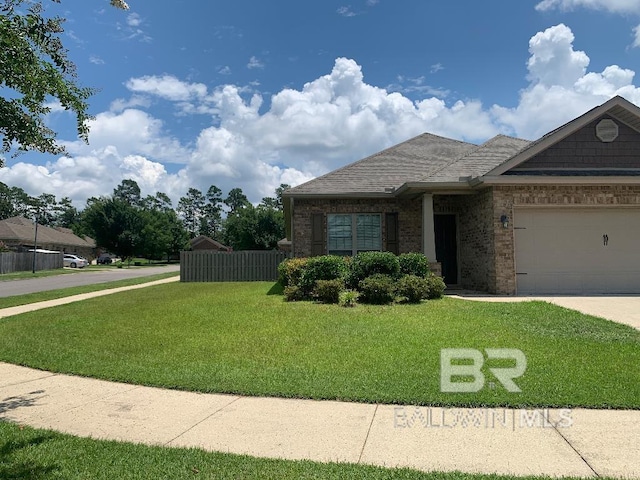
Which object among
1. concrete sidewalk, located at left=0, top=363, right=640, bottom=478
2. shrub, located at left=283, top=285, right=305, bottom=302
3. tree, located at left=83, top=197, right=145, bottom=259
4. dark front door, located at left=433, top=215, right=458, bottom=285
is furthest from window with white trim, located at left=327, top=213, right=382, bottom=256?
tree, located at left=83, top=197, right=145, bottom=259

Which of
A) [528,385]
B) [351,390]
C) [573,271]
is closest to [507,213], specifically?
[573,271]

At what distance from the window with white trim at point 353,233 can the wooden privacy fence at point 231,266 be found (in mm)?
5361

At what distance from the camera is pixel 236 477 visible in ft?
9.87

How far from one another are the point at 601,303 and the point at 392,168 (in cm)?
843

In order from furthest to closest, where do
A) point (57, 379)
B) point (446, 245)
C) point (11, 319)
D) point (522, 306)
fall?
point (446, 245) → point (11, 319) → point (522, 306) → point (57, 379)

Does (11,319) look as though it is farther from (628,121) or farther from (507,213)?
(628,121)

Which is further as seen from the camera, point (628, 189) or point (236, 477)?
point (628, 189)

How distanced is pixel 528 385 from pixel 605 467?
5.48 ft

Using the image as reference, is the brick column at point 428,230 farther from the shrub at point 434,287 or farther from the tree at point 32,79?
the tree at point 32,79

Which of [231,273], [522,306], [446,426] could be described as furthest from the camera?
[231,273]

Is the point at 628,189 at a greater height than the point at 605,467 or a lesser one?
greater

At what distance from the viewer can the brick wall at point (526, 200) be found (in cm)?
1217

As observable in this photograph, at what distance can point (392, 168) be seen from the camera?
1659 centimetres

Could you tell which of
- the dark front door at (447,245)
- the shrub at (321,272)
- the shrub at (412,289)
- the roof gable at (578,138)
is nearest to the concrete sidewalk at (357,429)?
the shrub at (412,289)
